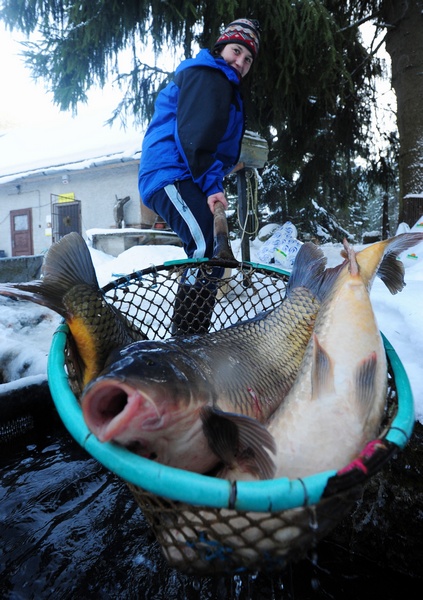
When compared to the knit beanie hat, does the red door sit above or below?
below

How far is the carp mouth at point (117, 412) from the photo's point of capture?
79 cm

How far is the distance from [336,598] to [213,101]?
7.68 ft

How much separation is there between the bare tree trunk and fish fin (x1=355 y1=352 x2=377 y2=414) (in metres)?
4.49

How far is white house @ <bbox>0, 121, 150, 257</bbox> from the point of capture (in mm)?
13047

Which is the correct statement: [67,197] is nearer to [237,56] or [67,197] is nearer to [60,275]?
[237,56]

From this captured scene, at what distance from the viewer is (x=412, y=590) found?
1.47 metres

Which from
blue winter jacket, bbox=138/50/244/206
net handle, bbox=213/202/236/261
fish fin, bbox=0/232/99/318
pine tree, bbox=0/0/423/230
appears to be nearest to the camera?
fish fin, bbox=0/232/99/318

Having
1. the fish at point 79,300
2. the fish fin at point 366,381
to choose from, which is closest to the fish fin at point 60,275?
the fish at point 79,300

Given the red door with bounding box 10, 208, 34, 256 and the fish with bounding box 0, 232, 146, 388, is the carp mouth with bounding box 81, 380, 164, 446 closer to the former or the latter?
the fish with bounding box 0, 232, 146, 388

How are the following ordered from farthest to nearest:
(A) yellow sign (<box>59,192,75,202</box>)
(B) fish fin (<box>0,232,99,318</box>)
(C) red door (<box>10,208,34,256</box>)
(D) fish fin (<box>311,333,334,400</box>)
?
(C) red door (<box>10,208,34,256</box>)
(A) yellow sign (<box>59,192,75,202</box>)
(B) fish fin (<box>0,232,99,318</box>)
(D) fish fin (<box>311,333,334,400</box>)

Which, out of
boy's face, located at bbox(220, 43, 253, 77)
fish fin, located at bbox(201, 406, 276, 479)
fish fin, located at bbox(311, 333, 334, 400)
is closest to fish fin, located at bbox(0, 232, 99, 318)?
fish fin, located at bbox(201, 406, 276, 479)

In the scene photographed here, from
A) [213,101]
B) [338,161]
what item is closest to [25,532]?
[213,101]

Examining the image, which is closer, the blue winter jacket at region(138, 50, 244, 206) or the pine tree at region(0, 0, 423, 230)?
the blue winter jacket at region(138, 50, 244, 206)

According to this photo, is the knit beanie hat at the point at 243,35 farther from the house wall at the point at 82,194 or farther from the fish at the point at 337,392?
the house wall at the point at 82,194
